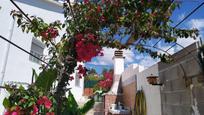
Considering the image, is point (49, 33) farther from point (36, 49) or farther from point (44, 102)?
point (36, 49)

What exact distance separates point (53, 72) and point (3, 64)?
18.9ft

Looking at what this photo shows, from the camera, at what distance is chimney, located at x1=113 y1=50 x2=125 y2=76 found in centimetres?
1417

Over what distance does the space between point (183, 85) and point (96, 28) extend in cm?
298

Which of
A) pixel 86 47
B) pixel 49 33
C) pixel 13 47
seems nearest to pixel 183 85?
pixel 86 47

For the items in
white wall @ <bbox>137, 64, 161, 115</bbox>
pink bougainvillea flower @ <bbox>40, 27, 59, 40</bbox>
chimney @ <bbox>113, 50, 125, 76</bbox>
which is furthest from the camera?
chimney @ <bbox>113, 50, 125, 76</bbox>

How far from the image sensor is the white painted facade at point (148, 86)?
24.6ft

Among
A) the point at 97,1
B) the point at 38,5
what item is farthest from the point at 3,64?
the point at 97,1

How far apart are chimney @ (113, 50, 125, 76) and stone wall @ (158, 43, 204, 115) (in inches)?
288

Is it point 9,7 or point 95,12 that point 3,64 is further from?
point 95,12

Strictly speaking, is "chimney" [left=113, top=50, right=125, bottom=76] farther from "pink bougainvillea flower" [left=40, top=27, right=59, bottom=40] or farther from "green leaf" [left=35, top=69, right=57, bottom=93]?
"green leaf" [left=35, top=69, right=57, bottom=93]

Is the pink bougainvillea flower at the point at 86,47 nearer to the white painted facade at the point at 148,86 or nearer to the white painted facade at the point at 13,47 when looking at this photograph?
the white painted facade at the point at 148,86

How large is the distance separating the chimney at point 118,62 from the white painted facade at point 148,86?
1.84 metres

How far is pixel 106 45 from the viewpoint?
3912mm

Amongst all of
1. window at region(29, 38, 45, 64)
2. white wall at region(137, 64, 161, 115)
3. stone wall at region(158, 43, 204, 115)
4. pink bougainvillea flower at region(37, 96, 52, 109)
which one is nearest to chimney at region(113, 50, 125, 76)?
white wall at region(137, 64, 161, 115)
